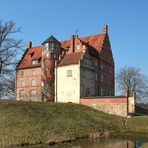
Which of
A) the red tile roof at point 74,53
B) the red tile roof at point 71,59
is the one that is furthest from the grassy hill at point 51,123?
the red tile roof at point 74,53

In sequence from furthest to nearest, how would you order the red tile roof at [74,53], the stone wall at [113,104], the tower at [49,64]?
the tower at [49,64] < the red tile roof at [74,53] < the stone wall at [113,104]

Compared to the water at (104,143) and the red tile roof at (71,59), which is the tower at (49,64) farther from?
the water at (104,143)

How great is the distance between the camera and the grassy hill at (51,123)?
98.6ft

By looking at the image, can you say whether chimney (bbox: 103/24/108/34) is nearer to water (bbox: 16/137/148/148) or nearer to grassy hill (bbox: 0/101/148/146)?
grassy hill (bbox: 0/101/148/146)

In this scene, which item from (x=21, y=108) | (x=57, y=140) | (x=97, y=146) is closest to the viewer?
(x=97, y=146)

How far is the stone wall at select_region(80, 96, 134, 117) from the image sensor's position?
4575 centimetres

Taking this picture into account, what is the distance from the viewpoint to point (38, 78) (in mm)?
61406

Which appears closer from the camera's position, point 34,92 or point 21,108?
point 21,108

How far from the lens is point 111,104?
47.1m

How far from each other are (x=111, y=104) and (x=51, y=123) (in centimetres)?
1481

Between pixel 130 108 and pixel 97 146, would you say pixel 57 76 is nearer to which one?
pixel 130 108

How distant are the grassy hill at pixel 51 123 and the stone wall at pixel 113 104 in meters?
2.43

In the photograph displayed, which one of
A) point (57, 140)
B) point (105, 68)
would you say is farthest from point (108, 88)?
point (57, 140)

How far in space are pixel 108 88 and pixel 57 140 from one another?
34.9m
